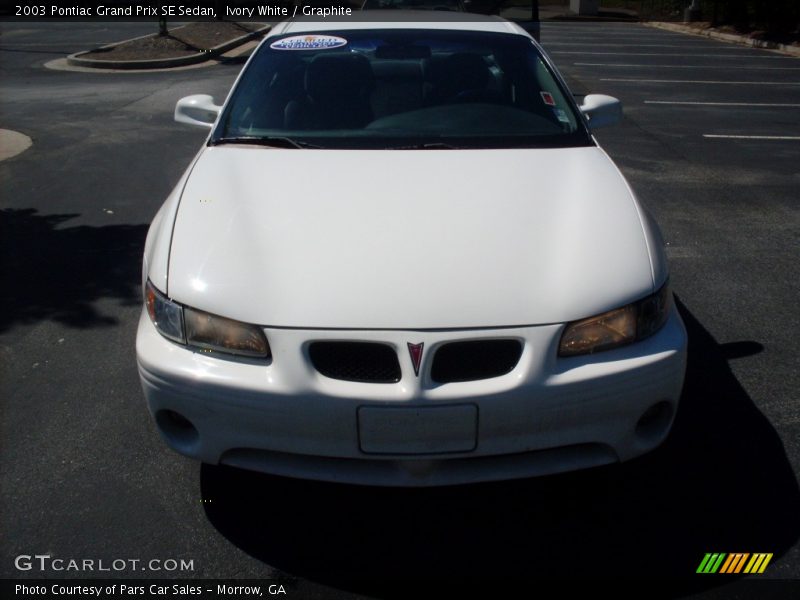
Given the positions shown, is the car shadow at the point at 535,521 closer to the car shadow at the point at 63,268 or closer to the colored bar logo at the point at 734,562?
the colored bar logo at the point at 734,562

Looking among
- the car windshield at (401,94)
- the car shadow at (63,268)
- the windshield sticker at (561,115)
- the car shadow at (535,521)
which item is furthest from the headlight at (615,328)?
the car shadow at (63,268)

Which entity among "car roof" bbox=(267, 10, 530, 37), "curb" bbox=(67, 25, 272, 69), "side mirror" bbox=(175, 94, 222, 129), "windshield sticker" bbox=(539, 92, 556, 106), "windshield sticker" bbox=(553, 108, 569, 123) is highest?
"car roof" bbox=(267, 10, 530, 37)

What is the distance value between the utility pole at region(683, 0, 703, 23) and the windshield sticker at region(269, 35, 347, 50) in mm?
28868

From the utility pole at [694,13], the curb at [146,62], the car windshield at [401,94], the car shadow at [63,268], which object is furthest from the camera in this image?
the utility pole at [694,13]

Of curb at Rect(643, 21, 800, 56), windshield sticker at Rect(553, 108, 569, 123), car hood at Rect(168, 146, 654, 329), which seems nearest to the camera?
car hood at Rect(168, 146, 654, 329)

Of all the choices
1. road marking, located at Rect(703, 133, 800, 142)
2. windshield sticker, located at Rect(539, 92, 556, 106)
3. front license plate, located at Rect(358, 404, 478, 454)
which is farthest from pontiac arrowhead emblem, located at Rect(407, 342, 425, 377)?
road marking, located at Rect(703, 133, 800, 142)

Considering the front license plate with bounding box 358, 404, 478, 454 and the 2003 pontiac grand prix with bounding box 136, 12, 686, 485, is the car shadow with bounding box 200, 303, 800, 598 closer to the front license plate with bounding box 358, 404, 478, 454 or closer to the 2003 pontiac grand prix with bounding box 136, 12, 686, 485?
the 2003 pontiac grand prix with bounding box 136, 12, 686, 485

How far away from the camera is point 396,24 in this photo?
4562mm

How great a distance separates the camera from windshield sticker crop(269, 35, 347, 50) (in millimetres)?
4316

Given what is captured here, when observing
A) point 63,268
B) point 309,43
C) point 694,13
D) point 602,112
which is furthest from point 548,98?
point 694,13

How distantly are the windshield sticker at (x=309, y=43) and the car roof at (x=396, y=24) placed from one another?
0.43 feet

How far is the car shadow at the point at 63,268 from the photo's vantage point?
4.76 meters

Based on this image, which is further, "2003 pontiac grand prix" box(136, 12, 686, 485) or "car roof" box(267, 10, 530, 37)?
"car roof" box(267, 10, 530, 37)

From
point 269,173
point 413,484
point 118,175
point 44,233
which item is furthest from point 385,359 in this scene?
point 118,175
